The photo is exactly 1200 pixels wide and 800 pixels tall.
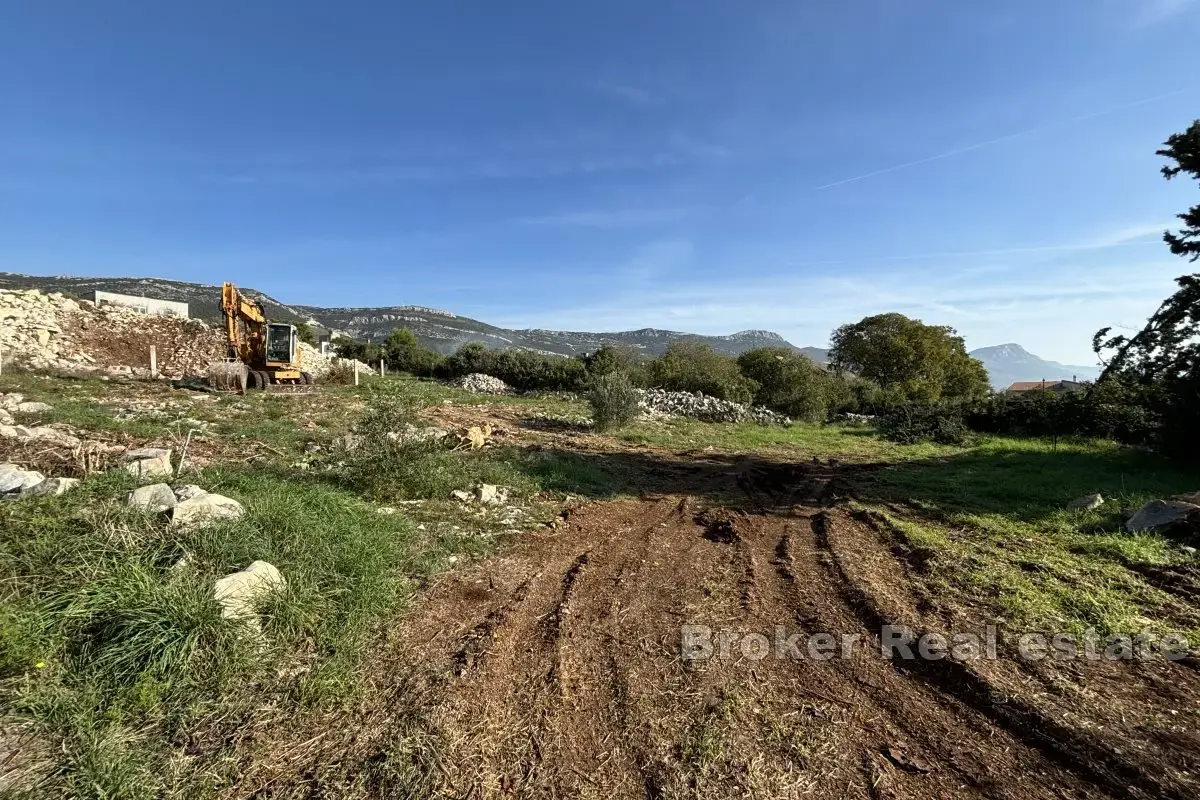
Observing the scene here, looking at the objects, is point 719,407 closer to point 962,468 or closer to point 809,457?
point 809,457

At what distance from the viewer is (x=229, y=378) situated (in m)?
16.6

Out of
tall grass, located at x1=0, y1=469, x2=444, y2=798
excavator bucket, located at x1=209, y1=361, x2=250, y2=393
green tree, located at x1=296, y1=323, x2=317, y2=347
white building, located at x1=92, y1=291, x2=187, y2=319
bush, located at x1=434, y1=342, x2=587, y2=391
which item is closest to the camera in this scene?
tall grass, located at x1=0, y1=469, x2=444, y2=798

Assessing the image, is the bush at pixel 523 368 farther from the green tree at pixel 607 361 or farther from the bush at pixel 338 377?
the bush at pixel 338 377

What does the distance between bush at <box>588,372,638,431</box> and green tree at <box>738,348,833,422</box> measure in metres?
10.9

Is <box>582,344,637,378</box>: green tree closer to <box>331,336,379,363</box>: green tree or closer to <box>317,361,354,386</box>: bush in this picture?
<box>317,361,354,386</box>: bush

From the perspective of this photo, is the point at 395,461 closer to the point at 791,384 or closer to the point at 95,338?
the point at 791,384

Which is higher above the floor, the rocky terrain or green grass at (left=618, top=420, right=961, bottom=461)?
the rocky terrain

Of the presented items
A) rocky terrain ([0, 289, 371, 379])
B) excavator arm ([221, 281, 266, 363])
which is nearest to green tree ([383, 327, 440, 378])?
rocky terrain ([0, 289, 371, 379])

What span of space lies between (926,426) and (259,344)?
73.1 ft

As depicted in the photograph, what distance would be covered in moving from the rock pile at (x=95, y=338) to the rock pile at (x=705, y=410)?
1864 cm

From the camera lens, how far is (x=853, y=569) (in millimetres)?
4844

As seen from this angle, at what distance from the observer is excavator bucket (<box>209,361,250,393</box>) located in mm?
16516

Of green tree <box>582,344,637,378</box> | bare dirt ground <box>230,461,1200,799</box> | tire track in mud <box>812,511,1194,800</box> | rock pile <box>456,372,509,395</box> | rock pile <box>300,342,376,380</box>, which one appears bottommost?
bare dirt ground <box>230,461,1200,799</box>

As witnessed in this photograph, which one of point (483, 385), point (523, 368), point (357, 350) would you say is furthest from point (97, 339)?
point (357, 350)
